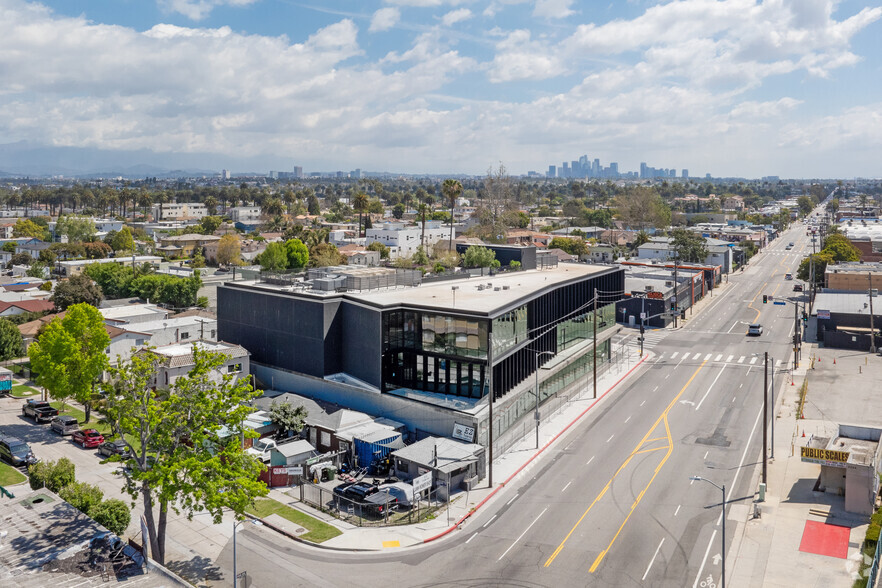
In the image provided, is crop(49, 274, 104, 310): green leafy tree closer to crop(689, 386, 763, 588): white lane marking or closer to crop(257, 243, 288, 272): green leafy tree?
crop(257, 243, 288, 272): green leafy tree

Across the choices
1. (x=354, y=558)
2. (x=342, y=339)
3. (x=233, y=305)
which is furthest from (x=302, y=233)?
(x=354, y=558)

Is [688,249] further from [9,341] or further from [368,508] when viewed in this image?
[9,341]

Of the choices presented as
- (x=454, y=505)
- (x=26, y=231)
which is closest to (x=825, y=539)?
(x=454, y=505)

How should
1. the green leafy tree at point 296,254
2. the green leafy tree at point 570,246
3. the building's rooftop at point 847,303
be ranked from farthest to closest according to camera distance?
1. the green leafy tree at point 570,246
2. the green leafy tree at point 296,254
3. the building's rooftop at point 847,303

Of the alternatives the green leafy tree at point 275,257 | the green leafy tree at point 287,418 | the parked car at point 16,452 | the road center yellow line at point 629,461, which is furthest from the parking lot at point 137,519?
the green leafy tree at point 275,257

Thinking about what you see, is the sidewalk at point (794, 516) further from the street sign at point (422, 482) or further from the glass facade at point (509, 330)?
the glass facade at point (509, 330)
